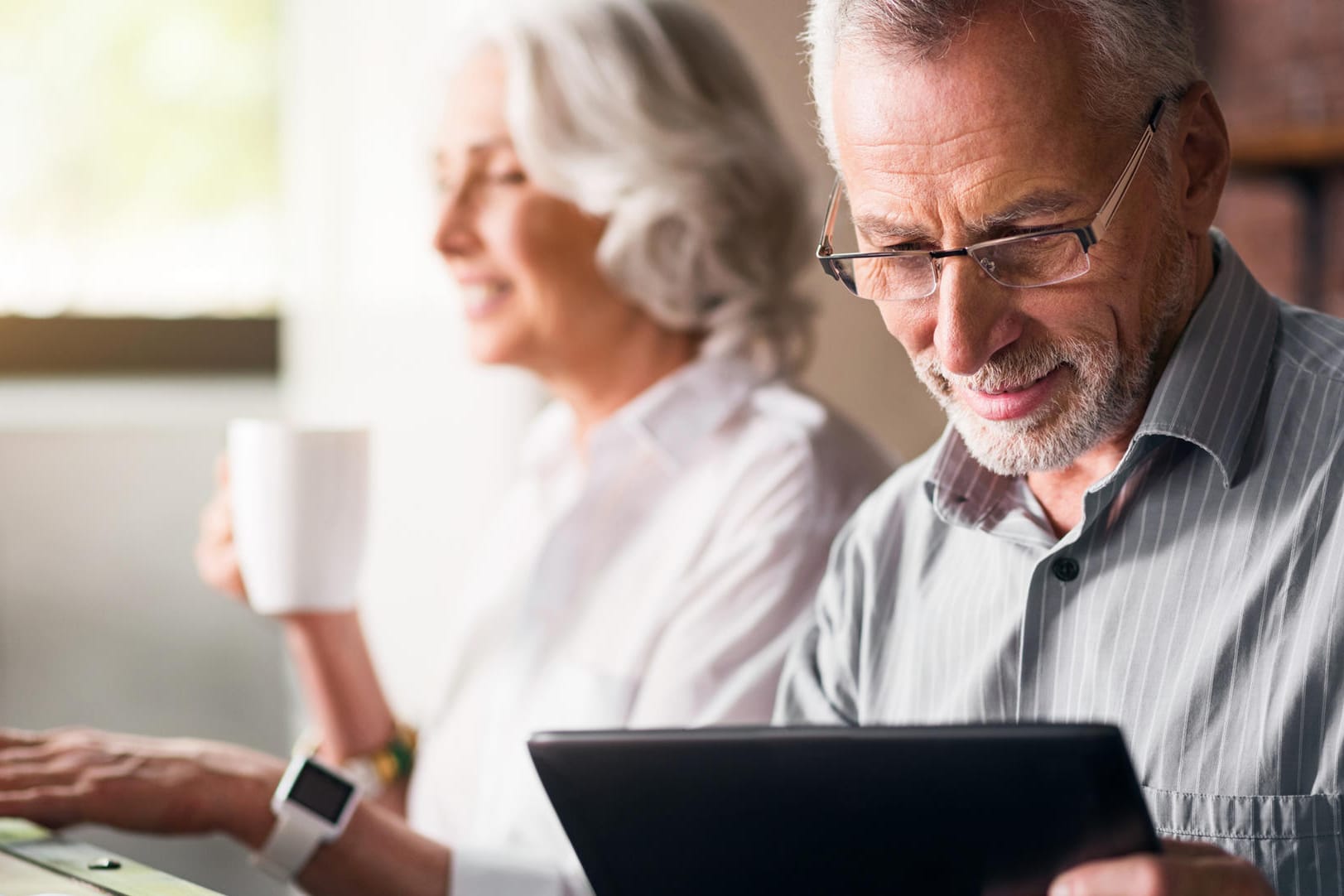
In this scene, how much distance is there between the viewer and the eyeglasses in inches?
36.9

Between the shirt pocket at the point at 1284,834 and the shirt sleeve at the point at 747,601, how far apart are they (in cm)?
52

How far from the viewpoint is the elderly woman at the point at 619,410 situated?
146 centimetres

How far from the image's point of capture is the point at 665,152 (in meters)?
1.64

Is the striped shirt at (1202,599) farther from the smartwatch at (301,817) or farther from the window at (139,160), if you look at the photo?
the window at (139,160)

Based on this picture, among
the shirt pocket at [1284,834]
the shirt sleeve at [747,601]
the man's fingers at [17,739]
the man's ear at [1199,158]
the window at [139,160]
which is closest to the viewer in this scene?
the shirt pocket at [1284,834]

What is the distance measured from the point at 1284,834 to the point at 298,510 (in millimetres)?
936

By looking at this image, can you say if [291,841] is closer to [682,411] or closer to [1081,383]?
[682,411]

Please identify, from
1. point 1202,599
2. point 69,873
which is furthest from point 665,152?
point 69,873

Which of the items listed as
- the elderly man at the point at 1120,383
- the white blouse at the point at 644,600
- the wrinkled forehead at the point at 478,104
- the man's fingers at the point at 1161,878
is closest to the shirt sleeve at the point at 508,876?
the white blouse at the point at 644,600

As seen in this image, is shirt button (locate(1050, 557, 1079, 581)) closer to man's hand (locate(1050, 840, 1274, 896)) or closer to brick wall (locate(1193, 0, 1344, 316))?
man's hand (locate(1050, 840, 1274, 896))

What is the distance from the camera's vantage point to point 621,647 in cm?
150

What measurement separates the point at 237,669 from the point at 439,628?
47 centimetres

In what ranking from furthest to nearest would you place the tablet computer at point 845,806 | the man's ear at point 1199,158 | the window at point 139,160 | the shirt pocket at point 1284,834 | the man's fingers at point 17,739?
the window at point 139,160 < the man's fingers at point 17,739 < the man's ear at point 1199,158 < the shirt pocket at point 1284,834 < the tablet computer at point 845,806

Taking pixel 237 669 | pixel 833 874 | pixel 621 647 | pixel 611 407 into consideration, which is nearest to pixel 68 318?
pixel 237 669
